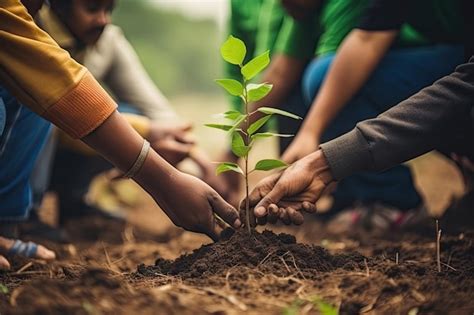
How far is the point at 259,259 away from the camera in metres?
1.77

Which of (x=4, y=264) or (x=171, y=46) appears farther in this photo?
(x=171, y=46)

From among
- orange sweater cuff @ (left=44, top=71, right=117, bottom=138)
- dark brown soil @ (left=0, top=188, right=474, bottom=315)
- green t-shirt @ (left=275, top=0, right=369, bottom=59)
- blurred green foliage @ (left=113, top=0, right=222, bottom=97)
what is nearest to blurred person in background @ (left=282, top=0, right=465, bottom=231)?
green t-shirt @ (left=275, top=0, right=369, bottom=59)

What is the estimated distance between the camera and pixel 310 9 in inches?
117

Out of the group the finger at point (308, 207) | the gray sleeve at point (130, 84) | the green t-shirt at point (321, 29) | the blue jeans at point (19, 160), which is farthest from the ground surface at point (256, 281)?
the gray sleeve at point (130, 84)

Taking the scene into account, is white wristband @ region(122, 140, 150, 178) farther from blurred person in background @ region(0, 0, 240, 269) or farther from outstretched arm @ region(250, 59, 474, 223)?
outstretched arm @ region(250, 59, 474, 223)

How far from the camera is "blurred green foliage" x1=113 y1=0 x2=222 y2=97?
19.5 meters

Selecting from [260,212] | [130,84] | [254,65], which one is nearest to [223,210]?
[260,212]

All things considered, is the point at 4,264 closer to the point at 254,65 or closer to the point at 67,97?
the point at 67,97

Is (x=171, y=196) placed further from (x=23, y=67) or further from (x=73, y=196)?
(x=73, y=196)

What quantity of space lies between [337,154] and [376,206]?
1156mm

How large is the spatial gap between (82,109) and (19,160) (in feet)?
2.41

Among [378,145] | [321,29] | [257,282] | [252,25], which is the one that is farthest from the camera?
[252,25]

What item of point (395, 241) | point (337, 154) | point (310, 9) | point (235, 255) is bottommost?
point (395, 241)

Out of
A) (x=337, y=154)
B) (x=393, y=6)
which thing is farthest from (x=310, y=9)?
(x=337, y=154)
